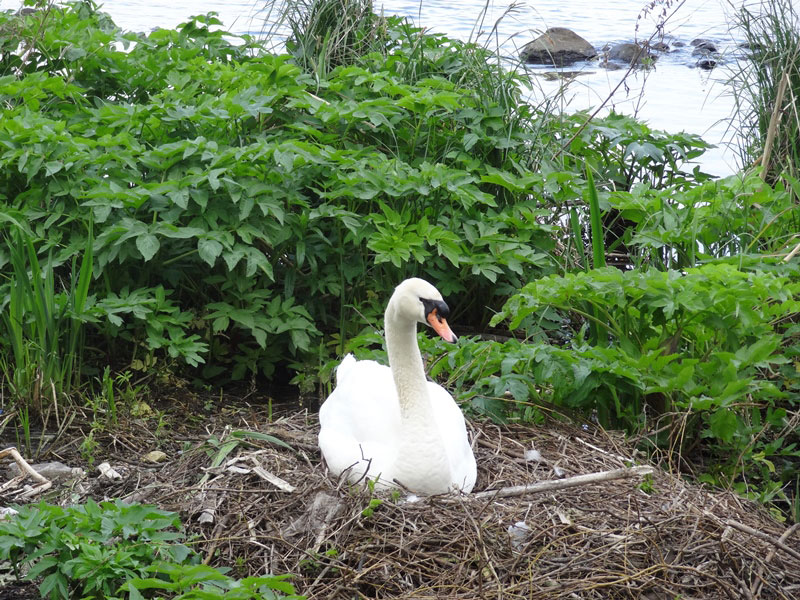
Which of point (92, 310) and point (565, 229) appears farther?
point (565, 229)

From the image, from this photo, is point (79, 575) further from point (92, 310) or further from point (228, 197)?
point (228, 197)

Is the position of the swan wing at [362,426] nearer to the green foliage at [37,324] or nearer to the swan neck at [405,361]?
the swan neck at [405,361]

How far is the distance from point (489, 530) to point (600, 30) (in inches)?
499

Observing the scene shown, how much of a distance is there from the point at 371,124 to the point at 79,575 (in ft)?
11.9

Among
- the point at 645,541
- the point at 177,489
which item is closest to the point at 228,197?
the point at 177,489

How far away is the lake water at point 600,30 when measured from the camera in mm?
10992

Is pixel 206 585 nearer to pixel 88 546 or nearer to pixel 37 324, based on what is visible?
pixel 88 546

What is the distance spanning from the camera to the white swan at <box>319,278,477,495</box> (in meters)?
3.97

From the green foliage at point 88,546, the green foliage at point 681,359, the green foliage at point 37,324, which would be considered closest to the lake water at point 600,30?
the green foliage at point 681,359

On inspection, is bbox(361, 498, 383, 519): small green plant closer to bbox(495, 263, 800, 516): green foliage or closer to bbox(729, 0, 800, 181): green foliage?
bbox(495, 263, 800, 516): green foliage

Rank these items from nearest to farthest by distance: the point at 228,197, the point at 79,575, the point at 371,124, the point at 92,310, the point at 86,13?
the point at 79,575 → the point at 92,310 → the point at 228,197 → the point at 371,124 → the point at 86,13

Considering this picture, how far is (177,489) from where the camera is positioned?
13.7 feet

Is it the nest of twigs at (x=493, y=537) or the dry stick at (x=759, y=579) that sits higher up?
the nest of twigs at (x=493, y=537)

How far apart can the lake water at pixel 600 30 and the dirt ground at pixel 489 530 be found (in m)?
6.28
